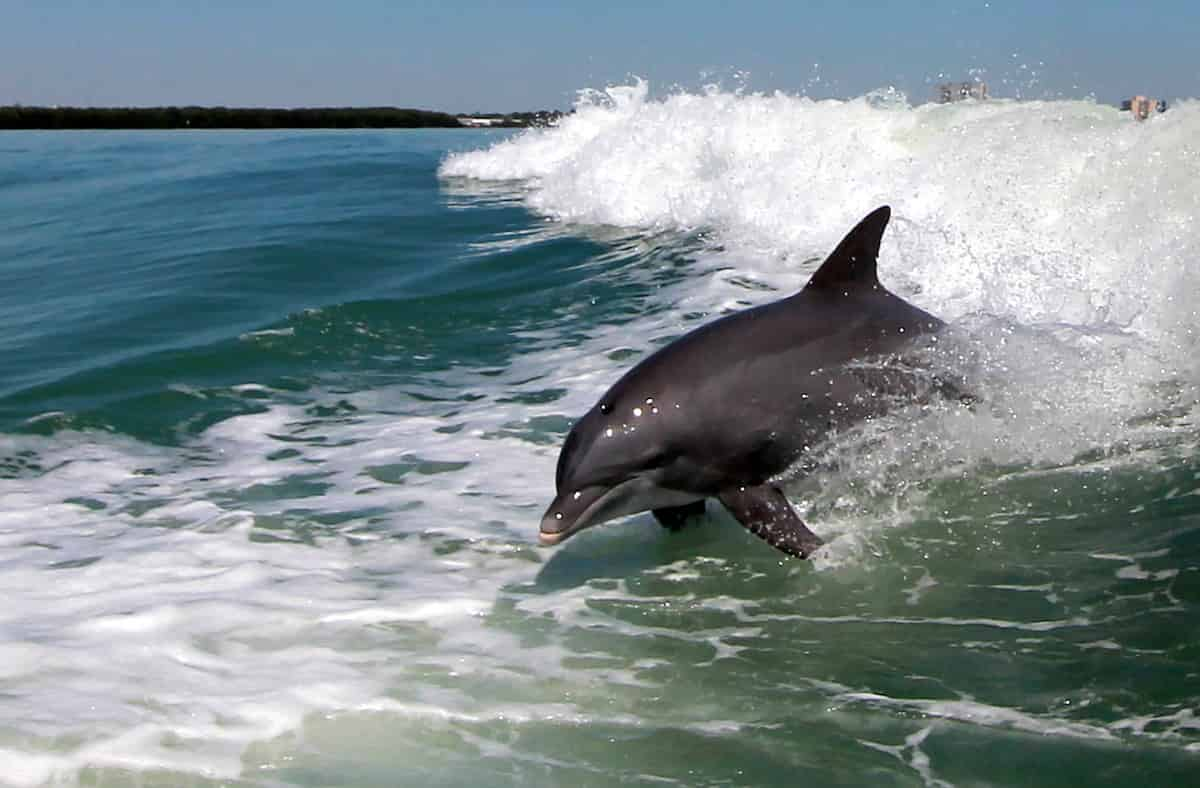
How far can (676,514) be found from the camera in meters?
7.12

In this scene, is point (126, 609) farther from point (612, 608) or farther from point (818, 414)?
point (818, 414)

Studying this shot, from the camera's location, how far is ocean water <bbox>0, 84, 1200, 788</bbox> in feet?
15.4

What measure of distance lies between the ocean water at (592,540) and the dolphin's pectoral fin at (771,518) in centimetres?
19

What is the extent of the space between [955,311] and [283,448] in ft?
21.0

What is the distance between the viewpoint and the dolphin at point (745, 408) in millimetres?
6527

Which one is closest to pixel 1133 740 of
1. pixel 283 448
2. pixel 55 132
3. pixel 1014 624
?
pixel 1014 624

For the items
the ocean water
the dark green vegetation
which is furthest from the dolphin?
the dark green vegetation

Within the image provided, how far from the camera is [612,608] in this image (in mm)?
6113

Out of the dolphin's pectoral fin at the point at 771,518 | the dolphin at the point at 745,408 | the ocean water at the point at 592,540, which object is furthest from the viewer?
the dolphin at the point at 745,408

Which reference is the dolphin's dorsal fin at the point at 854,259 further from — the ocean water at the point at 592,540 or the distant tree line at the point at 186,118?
the distant tree line at the point at 186,118

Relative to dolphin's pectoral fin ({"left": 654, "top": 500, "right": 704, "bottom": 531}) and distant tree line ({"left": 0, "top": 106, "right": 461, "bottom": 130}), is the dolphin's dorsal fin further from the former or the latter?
distant tree line ({"left": 0, "top": 106, "right": 461, "bottom": 130})

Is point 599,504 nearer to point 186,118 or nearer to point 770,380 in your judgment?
A: point 770,380

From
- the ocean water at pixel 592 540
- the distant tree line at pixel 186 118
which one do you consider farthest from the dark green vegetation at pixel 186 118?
the ocean water at pixel 592 540

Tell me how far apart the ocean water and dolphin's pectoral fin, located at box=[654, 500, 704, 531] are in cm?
13
